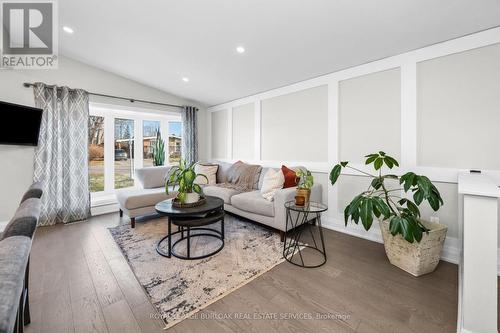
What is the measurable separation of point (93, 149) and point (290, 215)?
12.3 feet

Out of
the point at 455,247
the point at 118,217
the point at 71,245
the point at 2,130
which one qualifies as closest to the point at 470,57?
the point at 455,247

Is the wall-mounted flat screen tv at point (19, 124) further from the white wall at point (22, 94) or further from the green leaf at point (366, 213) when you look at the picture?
the green leaf at point (366, 213)

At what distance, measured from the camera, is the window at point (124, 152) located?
166 inches

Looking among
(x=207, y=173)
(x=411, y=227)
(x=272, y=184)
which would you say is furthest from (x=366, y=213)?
(x=207, y=173)

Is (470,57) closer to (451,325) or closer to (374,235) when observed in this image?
(374,235)

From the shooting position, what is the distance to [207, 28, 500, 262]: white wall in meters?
2.00

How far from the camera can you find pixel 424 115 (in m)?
2.29

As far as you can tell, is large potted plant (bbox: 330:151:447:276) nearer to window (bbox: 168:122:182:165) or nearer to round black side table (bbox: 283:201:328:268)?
round black side table (bbox: 283:201:328:268)

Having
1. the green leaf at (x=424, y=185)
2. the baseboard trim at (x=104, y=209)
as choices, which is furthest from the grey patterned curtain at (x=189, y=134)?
the green leaf at (x=424, y=185)

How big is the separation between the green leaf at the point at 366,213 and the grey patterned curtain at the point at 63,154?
397 centimetres

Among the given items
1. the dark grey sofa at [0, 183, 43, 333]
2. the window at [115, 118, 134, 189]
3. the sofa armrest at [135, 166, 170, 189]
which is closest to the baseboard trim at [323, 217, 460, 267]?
the sofa armrest at [135, 166, 170, 189]

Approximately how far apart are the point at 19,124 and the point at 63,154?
2.05 ft

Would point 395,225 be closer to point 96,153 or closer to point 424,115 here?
point 424,115

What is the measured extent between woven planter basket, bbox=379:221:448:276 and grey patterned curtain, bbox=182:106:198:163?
3.99m
